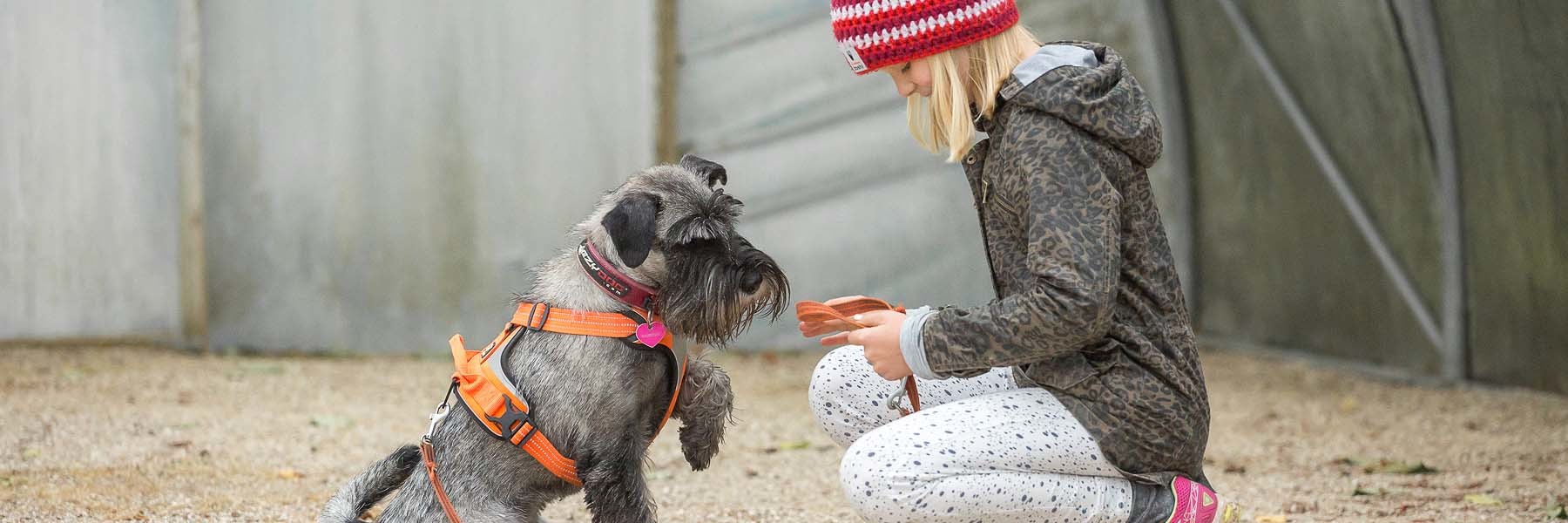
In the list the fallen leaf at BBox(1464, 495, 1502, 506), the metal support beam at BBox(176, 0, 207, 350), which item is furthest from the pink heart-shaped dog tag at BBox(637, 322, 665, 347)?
the metal support beam at BBox(176, 0, 207, 350)

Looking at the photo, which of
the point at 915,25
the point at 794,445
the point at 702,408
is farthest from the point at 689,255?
the point at 794,445

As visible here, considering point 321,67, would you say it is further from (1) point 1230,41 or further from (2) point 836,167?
(1) point 1230,41

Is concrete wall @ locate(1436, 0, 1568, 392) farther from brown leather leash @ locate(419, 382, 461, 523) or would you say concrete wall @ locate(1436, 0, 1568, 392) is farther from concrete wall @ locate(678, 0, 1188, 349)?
brown leather leash @ locate(419, 382, 461, 523)

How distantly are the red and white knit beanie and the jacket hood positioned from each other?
12 centimetres

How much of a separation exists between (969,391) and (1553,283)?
3571 mm

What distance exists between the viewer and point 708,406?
10.9 feet

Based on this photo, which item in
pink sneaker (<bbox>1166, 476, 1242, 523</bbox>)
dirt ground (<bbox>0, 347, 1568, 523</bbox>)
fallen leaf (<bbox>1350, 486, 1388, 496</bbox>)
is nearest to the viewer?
pink sneaker (<bbox>1166, 476, 1242, 523</bbox>)

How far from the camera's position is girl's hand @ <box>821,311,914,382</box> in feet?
9.22

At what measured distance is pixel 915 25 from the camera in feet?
8.95

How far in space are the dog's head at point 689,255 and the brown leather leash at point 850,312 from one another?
16cm

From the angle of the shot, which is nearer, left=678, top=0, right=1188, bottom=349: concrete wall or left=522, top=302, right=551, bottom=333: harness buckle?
left=522, top=302, right=551, bottom=333: harness buckle

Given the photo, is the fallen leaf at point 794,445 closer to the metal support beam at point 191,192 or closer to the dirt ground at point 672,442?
the dirt ground at point 672,442

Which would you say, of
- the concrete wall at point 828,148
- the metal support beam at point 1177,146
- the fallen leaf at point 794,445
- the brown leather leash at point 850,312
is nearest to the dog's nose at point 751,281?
the brown leather leash at point 850,312

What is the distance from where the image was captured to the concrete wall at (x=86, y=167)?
7457mm
